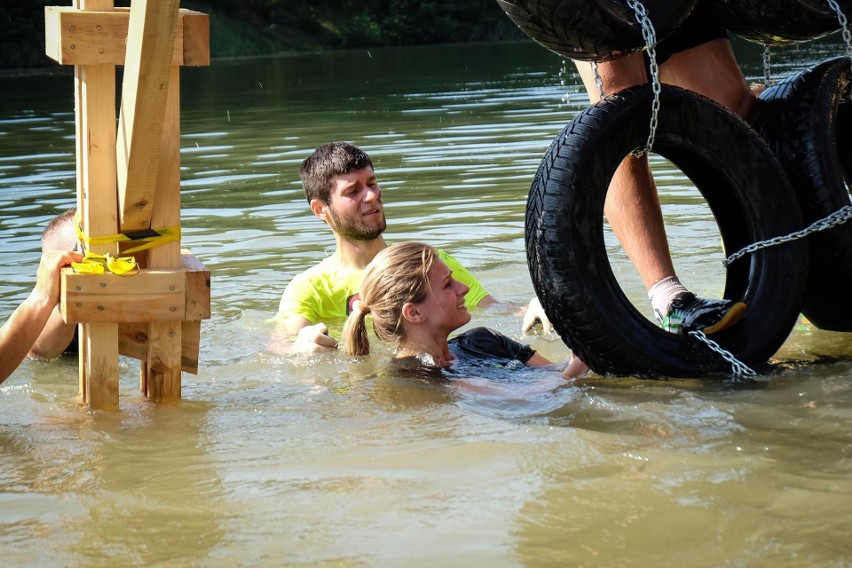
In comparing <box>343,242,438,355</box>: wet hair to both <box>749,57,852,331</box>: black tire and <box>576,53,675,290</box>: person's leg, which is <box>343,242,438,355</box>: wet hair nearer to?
<box>576,53,675,290</box>: person's leg

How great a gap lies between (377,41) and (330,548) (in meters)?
38.8

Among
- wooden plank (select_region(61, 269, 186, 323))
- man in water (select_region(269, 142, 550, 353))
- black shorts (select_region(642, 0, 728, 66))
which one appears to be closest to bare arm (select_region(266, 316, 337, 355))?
man in water (select_region(269, 142, 550, 353))

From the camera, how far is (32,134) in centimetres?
1368

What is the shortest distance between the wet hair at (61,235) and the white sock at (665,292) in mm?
2305

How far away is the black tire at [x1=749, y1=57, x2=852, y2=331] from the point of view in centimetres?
440

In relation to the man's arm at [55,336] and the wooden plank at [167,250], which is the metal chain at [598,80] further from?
the man's arm at [55,336]

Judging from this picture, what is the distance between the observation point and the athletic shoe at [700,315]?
167 inches

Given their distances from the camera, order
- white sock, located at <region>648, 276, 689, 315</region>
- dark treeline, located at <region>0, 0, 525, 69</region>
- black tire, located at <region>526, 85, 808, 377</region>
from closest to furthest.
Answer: black tire, located at <region>526, 85, 808, 377</region> < white sock, located at <region>648, 276, 689, 315</region> < dark treeline, located at <region>0, 0, 525, 69</region>

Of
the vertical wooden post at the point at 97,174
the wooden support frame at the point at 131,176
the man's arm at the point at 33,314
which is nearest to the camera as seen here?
the wooden support frame at the point at 131,176

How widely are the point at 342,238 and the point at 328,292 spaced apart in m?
0.27

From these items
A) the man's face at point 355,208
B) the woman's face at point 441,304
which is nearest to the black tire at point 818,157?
the woman's face at point 441,304

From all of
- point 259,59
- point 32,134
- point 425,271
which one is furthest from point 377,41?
point 425,271

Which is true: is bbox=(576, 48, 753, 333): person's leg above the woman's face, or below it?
above

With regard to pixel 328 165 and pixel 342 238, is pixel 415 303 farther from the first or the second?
pixel 328 165
